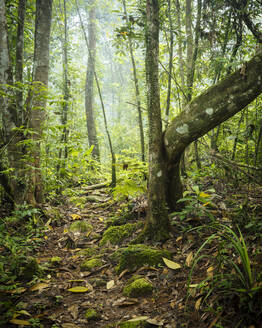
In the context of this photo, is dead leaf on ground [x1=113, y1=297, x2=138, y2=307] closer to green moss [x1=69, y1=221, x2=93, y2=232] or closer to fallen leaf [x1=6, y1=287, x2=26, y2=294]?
fallen leaf [x1=6, y1=287, x2=26, y2=294]

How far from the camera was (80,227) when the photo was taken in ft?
13.0

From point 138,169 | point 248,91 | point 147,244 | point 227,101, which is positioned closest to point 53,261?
point 147,244

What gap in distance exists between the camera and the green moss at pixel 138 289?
2.13 metres

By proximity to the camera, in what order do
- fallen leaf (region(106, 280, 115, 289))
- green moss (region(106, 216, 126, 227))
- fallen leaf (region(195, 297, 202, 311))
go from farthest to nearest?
green moss (region(106, 216, 126, 227)) → fallen leaf (region(106, 280, 115, 289)) → fallen leaf (region(195, 297, 202, 311))

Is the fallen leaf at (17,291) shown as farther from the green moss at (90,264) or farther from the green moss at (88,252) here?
the green moss at (88,252)

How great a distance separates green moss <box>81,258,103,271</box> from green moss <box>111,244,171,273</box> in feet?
1.09

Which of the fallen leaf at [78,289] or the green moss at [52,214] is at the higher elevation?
the green moss at [52,214]

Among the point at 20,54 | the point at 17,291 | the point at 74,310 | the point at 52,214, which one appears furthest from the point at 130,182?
the point at 20,54

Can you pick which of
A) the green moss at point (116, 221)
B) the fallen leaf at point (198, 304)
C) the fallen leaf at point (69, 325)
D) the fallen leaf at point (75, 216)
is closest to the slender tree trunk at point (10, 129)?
the fallen leaf at point (75, 216)

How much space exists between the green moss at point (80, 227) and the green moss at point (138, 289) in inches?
73.9

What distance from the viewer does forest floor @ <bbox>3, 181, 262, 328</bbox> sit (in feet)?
5.56

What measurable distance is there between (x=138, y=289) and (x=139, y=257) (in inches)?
17.7

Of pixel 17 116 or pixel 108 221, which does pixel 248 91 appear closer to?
pixel 108 221

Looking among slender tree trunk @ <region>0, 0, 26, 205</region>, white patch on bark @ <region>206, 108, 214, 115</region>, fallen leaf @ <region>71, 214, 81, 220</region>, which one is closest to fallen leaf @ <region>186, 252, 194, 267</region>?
white patch on bark @ <region>206, 108, 214, 115</region>
